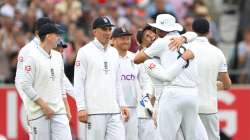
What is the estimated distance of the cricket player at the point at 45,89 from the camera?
570 inches

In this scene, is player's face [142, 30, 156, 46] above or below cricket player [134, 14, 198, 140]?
above

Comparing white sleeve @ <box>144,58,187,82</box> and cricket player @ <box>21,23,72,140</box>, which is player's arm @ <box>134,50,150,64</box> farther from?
cricket player @ <box>21,23,72,140</box>

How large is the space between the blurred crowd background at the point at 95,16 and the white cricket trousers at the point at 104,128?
518cm

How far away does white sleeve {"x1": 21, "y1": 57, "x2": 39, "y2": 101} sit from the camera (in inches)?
564

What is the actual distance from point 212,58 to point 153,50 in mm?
1773

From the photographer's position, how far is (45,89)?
14.6 meters

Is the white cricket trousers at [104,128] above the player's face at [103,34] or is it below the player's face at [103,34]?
below

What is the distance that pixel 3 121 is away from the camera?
20297 mm

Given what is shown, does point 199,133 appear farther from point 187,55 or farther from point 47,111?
point 47,111

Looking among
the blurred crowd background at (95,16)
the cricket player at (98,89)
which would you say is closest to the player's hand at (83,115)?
the cricket player at (98,89)

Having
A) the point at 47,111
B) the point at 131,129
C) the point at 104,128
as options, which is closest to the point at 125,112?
the point at 104,128

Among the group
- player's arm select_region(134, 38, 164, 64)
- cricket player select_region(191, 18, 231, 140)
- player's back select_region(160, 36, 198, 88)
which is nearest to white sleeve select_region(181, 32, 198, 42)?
player's back select_region(160, 36, 198, 88)

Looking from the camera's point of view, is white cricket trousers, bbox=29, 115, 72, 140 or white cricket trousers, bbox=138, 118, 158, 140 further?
white cricket trousers, bbox=138, 118, 158, 140

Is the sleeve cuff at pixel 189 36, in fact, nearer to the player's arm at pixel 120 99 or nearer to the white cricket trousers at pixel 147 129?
the player's arm at pixel 120 99
